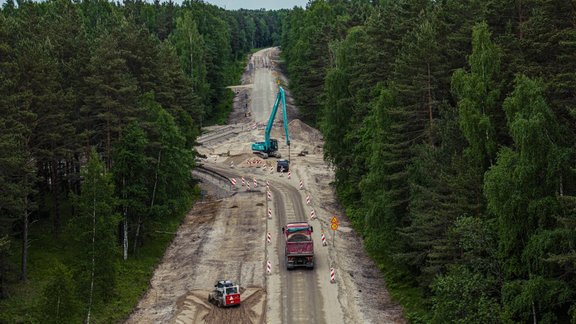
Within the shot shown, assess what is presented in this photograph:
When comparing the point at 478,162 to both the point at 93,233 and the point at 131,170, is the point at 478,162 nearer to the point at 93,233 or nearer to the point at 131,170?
the point at 93,233

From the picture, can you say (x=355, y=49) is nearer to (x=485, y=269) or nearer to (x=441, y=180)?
(x=441, y=180)

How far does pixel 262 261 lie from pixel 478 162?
23.4 metres

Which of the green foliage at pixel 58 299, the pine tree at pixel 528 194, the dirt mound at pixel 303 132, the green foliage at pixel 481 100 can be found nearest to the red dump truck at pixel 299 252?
the green foliage at pixel 481 100

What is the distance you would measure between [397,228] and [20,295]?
2746 centimetres

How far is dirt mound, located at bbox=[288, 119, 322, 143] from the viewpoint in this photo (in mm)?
116688

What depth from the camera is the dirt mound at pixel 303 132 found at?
383 feet

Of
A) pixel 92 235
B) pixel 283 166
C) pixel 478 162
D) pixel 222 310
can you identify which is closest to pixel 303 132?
pixel 283 166

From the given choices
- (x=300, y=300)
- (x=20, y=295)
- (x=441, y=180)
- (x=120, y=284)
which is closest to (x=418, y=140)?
(x=441, y=180)

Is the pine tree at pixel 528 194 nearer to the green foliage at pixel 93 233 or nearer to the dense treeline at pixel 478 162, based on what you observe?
the dense treeline at pixel 478 162

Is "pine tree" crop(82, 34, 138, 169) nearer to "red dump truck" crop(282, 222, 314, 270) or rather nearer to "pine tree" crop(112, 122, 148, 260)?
"pine tree" crop(112, 122, 148, 260)

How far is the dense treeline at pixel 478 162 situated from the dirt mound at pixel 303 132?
5396cm

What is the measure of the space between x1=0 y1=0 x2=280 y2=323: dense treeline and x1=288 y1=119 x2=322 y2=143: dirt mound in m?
41.3

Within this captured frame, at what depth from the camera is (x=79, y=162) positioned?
196ft

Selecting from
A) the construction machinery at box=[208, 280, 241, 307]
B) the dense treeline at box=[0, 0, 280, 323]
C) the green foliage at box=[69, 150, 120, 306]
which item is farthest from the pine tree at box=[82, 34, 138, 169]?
the construction machinery at box=[208, 280, 241, 307]
